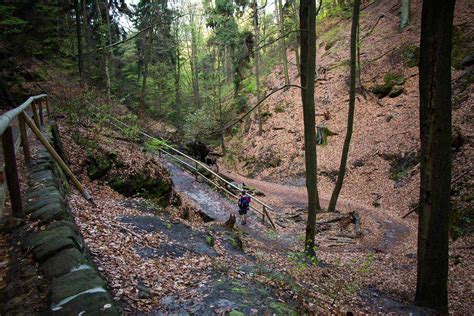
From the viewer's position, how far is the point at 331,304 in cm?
499

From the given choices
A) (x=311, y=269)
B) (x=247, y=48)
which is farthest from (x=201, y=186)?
(x=247, y=48)

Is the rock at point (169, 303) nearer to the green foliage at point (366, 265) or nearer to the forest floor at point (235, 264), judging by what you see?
the forest floor at point (235, 264)

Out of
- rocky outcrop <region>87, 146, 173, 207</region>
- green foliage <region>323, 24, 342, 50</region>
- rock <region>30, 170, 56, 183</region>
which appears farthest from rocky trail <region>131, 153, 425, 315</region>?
green foliage <region>323, 24, 342, 50</region>

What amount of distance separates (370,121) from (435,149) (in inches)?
569

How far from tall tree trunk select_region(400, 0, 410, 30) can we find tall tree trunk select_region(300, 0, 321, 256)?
18.0 m

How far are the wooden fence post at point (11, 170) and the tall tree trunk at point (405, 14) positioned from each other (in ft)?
83.2

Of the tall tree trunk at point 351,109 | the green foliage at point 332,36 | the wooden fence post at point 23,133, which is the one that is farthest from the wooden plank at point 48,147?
the green foliage at point 332,36

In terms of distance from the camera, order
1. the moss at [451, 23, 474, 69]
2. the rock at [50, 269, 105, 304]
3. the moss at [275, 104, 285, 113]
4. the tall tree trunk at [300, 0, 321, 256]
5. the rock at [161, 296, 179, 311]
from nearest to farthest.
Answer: the rock at [50, 269, 105, 304] < the rock at [161, 296, 179, 311] < the tall tree trunk at [300, 0, 321, 256] < the moss at [451, 23, 474, 69] < the moss at [275, 104, 285, 113]

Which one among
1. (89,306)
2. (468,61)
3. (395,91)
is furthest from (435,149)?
(395,91)

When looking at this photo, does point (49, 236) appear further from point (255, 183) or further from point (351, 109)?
point (255, 183)

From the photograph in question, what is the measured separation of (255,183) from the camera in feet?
64.7

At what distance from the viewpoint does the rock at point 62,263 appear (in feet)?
9.29

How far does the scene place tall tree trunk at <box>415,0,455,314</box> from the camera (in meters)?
5.11

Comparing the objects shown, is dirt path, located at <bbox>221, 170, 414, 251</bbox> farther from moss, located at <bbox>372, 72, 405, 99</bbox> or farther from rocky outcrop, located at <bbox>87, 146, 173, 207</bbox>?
moss, located at <bbox>372, 72, 405, 99</bbox>
